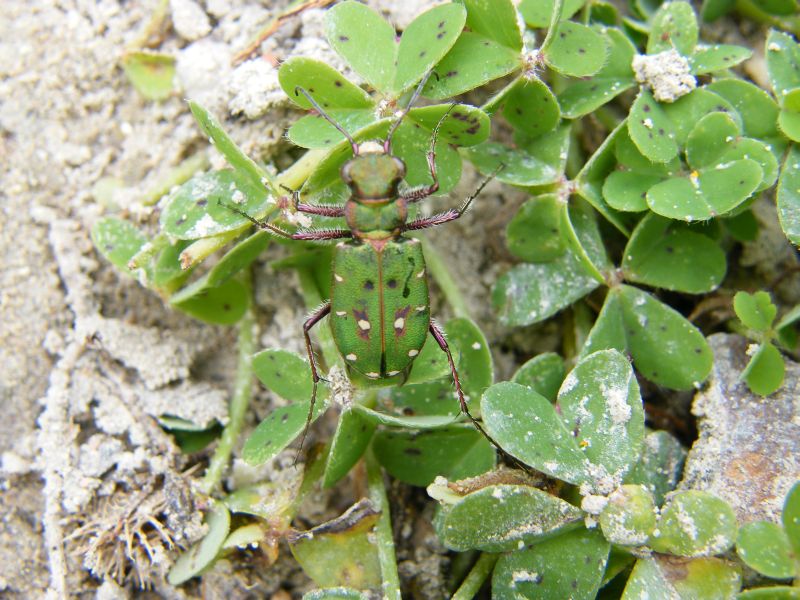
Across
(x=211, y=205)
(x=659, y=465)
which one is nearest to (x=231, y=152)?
(x=211, y=205)

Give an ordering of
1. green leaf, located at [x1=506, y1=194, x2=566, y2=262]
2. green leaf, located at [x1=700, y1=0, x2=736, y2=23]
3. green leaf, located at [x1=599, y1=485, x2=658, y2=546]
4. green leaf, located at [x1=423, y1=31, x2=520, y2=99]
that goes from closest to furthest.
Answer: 1. green leaf, located at [x1=599, y1=485, x2=658, y2=546]
2. green leaf, located at [x1=423, y1=31, x2=520, y2=99]
3. green leaf, located at [x1=506, y1=194, x2=566, y2=262]
4. green leaf, located at [x1=700, y1=0, x2=736, y2=23]

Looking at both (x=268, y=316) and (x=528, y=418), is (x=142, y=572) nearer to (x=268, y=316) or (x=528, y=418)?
(x=268, y=316)

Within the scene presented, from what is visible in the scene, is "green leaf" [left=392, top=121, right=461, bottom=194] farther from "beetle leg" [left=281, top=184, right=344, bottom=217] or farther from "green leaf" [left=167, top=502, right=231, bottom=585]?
"green leaf" [left=167, top=502, right=231, bottom=585]

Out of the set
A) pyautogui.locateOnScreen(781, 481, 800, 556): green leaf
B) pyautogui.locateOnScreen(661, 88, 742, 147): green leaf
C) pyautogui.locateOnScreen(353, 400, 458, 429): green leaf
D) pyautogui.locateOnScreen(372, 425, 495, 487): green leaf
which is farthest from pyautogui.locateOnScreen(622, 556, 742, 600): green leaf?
pyautogui.locateOnScreen(661, 88, 742, 147): green leaf

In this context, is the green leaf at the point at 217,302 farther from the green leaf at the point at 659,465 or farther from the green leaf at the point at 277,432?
the green leaf at the point at 659,465

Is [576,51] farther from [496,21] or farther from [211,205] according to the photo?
[211,205]

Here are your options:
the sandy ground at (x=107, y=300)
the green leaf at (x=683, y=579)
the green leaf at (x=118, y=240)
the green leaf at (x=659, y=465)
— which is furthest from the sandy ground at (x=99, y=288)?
the green leaf at (x=683, y=579)
